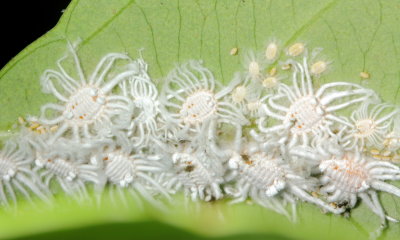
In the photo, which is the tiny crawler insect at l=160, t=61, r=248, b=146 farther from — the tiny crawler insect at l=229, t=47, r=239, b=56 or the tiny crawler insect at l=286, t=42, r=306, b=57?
the tiny crawler insect at l=286, t=42, r=306, b=57

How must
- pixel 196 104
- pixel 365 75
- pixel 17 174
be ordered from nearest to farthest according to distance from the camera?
pixel 365 75 → pixel 196 104 → pixel 17 174

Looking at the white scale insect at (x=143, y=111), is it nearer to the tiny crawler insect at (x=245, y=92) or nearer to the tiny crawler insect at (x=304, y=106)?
the tiny crawler insect at (x=245, y=92)

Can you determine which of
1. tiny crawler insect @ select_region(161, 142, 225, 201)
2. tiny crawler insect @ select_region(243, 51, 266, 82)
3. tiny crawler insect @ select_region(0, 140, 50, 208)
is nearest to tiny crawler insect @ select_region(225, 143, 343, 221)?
tiny crawler insect @ select_region(161, 142, 225, 201)

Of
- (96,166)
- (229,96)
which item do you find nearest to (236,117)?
(229,96)

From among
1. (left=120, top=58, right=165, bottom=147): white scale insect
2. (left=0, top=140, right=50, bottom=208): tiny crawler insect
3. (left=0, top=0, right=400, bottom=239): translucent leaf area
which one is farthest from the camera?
(left=0, top=140, right=50, bottom=208): tiny crawler insect

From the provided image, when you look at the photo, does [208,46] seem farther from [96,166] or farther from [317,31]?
[96,166]

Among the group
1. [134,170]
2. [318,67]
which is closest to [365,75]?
[318,67]

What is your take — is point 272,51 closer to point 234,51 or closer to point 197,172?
point 234,51
